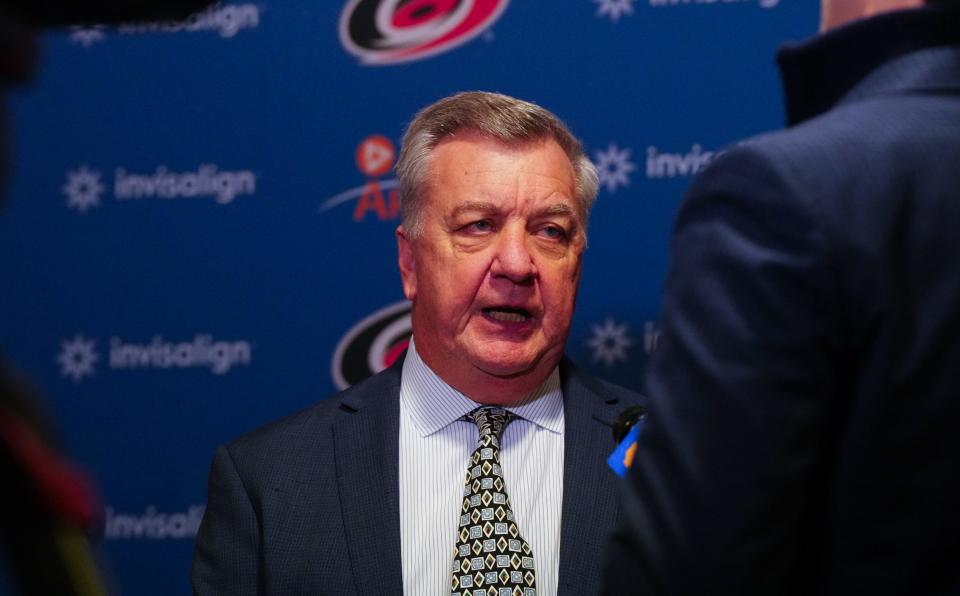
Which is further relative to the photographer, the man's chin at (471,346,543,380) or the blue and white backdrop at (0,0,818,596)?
the blue and white backdrop at (0,0,818,596)

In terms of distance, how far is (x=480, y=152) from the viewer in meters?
2.38

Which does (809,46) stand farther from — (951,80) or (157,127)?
(157,127)

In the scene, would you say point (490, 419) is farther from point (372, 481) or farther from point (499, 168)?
point (499, 168)

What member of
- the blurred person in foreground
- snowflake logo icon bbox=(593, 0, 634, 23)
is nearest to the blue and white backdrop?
snowflake logo icon bbox=(593, 0, 634, 23)

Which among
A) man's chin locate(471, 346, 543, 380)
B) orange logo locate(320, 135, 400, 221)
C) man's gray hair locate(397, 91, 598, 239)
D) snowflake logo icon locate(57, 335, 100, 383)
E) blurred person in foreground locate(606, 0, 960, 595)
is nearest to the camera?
blurred person in foreground locate(606, 0, 960, 595)

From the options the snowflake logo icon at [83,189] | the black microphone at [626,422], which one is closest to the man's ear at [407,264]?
the black microphone at [626,422]

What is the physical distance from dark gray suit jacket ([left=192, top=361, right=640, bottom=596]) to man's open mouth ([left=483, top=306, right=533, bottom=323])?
213 mm

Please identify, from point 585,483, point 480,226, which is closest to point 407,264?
point 480,226

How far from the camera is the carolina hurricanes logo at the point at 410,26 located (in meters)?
2.72

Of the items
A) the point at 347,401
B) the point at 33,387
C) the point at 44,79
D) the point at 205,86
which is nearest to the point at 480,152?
the point at 347,401

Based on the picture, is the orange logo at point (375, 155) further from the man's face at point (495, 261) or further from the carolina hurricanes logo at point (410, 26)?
the man's face at point (495, 261)

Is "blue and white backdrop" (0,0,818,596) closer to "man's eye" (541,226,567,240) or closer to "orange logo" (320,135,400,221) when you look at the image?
"orange logo" (320,135,400,221)

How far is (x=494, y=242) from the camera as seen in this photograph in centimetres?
235

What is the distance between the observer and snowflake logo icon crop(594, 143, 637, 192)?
265cm
